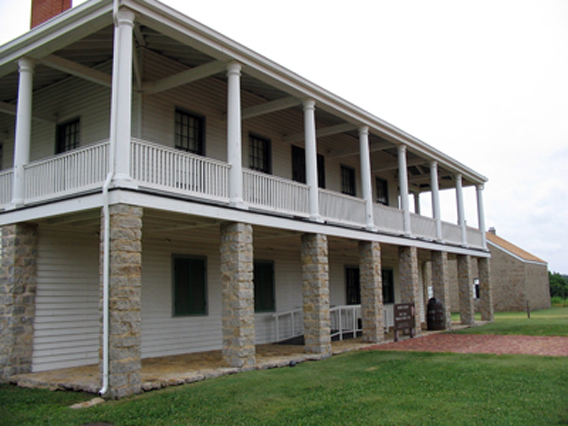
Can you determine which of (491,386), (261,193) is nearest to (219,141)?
(261,193)

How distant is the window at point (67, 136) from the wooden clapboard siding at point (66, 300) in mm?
2819

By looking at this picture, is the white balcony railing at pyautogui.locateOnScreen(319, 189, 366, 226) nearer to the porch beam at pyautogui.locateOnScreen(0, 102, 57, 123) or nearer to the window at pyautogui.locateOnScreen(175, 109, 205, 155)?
the window at pyautogui.locateOnScreen(175, 109, 205, 155)

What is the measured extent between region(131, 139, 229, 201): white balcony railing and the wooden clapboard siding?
10.2 feet

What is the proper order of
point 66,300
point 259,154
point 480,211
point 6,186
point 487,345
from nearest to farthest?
point 66,300 < point 6,186 < point 487,345 < point 259,154 < point 480,211

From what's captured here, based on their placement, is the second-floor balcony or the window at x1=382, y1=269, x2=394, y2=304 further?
the window at x1=382, y1=269, x2=394, y2=304

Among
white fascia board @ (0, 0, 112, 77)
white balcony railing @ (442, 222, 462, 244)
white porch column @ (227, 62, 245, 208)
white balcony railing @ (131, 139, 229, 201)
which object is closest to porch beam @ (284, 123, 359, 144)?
white porch column @ (227, 62, 245, 208)

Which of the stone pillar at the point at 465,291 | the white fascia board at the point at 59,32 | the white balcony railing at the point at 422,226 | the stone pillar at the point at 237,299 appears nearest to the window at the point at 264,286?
the stone pillar at the point at 237,299

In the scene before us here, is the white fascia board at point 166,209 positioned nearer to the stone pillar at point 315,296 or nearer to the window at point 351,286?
the stone pillar at point 315,296

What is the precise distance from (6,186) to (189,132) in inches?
179

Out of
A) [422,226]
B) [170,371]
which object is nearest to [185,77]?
[170,371]

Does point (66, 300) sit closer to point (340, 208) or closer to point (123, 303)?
point (123, 303)

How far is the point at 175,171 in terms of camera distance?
10867 millimetres

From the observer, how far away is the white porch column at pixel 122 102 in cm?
961

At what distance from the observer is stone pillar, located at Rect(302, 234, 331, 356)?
13.9 m
